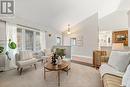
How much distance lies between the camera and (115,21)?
23.4 ft

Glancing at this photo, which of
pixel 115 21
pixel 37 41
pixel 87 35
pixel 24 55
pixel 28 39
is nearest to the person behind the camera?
pixel 24 55

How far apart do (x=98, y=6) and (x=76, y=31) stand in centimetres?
237

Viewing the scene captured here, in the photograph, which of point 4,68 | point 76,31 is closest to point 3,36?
point 4,68

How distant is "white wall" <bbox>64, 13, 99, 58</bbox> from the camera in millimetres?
7020

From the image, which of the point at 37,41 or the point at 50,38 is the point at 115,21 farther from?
the point at 37,41

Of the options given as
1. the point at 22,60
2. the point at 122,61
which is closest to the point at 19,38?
the point at 22,60

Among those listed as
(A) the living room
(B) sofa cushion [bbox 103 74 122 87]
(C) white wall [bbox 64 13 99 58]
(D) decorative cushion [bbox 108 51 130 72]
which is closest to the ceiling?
(A) the living room

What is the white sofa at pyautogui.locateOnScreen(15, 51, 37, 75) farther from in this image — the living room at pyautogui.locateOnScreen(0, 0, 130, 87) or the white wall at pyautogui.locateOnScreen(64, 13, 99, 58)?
the white wall at pyautogui.locateOnScreen(64, 13, 99, 58)

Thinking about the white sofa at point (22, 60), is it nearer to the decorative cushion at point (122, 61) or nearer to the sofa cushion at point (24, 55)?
the sofa cushion at point (24, 55)

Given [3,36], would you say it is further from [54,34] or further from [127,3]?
[127,3]

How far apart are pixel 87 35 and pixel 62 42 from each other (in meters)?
2.13

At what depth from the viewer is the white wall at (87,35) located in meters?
7.02

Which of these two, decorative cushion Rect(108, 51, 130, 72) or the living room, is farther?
the living room

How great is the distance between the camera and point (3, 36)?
4707 mm
